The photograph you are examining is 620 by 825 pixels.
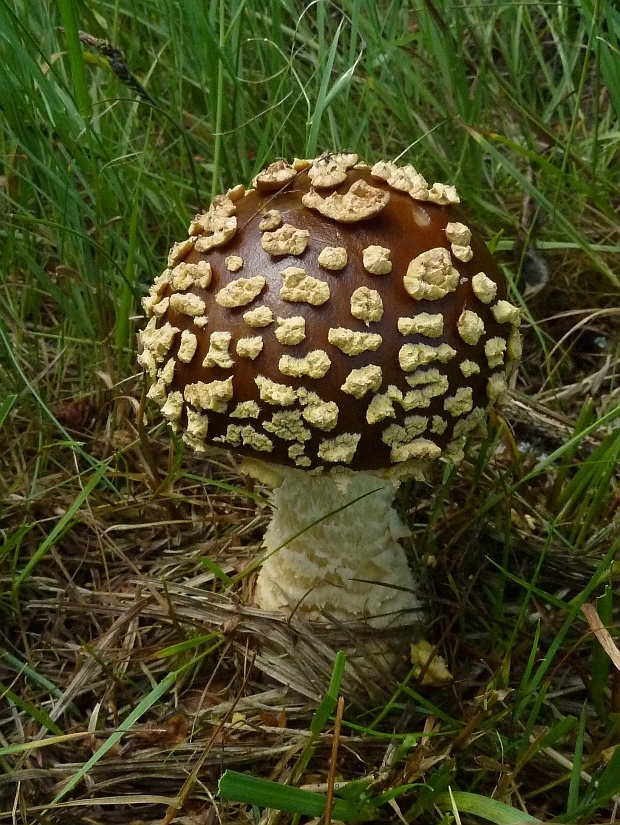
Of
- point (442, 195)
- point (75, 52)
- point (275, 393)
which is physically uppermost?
point (75, 52)

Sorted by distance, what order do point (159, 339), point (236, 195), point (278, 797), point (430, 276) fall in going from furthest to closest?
point (236, 195), point (159, 339), point (430, 276), point (278, 797)

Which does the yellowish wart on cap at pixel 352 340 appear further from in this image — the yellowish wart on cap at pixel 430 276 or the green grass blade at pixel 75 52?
the green grass blade at pixel 75 52

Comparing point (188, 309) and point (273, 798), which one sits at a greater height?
point (188, 309)

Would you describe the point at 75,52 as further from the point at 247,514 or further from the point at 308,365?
the point at 247,514

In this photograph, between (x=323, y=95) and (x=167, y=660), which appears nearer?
(x=167, y=660)

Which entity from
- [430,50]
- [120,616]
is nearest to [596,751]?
[120,616]

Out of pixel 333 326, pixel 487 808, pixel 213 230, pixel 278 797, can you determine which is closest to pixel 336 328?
pixel 333 326

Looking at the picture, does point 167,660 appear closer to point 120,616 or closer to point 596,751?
point 120,616
